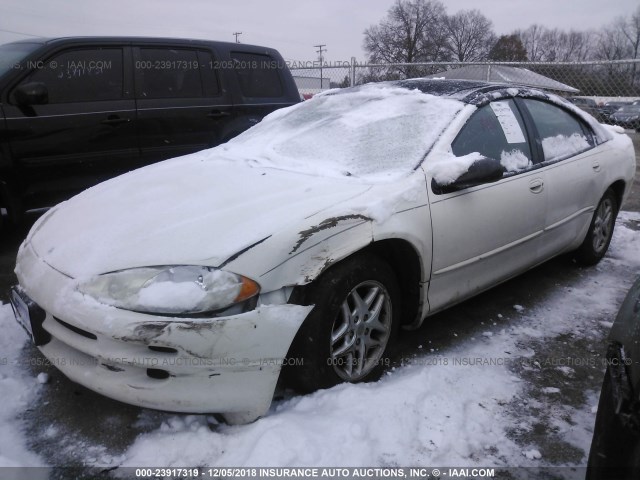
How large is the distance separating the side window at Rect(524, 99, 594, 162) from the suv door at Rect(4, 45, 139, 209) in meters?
3.36

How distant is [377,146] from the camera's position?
2.82 m

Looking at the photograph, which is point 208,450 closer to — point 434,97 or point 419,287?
point 419,287

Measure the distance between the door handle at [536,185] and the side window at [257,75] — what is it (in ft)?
10.7

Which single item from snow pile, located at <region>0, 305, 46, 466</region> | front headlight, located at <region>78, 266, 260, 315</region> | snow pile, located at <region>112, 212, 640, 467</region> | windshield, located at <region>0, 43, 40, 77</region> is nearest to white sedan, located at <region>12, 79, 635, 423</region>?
front headlight, located at <region>78, 266, 260, 315</region>

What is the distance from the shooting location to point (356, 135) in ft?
9.74

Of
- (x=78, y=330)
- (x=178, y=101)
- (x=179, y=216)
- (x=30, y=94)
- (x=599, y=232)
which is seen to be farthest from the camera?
(x=178, y=101)

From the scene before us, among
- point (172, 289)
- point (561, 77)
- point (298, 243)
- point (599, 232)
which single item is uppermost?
point (561, 77)

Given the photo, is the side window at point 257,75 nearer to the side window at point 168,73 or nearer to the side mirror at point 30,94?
the side window at point 168,73

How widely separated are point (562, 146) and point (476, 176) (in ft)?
4.40

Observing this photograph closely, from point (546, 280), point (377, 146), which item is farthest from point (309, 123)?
point (546, 280)

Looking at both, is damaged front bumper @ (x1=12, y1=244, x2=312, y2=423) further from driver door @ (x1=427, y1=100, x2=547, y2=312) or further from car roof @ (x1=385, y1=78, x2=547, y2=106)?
car roof @ (x1=385, y1=78, x2=547, y2=106)

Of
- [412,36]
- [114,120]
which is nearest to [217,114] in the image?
[114,120]

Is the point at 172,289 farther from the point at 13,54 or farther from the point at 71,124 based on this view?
the point at 13,54

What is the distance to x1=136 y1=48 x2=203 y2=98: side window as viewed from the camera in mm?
4703
